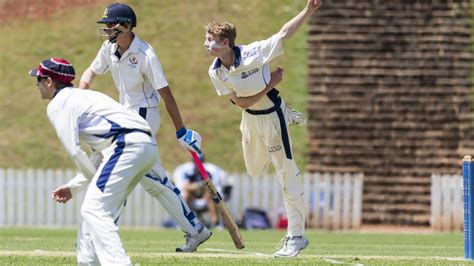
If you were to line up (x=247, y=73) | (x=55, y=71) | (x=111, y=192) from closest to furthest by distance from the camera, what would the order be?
(x=111, y=192), (x=55, y=71), (x=247, y=73)

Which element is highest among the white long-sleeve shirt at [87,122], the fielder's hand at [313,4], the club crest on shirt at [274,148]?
the fielder's hand at [313,4]

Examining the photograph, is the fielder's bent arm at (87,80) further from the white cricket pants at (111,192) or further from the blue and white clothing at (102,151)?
the white cricket pants at (111,192)

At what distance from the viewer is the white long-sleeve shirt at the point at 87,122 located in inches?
393

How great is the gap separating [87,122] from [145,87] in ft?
10.00

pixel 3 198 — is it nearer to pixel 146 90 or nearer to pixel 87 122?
pixel 146 90

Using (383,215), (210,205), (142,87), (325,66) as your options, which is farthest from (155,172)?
(325,66)

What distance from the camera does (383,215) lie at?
27406 millimetres

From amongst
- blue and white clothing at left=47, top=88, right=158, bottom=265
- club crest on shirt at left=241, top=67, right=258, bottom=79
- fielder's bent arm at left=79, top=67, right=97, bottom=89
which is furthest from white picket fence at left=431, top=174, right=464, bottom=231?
blue and white clothing at left=47, top=88, right=158, bottom=265

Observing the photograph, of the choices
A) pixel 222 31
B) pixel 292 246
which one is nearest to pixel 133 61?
pixel 222 31

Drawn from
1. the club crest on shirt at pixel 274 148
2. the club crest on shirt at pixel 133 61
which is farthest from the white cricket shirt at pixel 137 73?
the club crest on shirt at pixel 274 148

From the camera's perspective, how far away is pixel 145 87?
13109mm

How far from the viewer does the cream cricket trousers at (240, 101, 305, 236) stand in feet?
42.2

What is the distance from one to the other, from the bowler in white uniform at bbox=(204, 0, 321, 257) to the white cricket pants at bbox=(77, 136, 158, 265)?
8.62 feet

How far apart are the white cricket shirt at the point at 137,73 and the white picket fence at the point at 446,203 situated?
44.9ft
